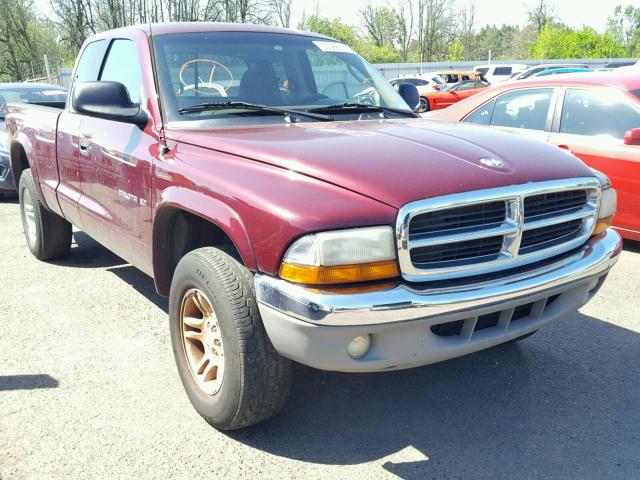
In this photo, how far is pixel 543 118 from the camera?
19.5 ft

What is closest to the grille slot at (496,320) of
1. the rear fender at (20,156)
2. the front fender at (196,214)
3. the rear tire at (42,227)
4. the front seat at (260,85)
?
the front fender at (196,214)

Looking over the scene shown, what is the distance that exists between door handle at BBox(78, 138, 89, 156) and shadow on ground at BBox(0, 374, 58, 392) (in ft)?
4.67

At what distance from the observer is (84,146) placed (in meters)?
3.96

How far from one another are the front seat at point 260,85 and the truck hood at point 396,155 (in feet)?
1.25

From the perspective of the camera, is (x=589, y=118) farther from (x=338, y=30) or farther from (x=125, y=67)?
(x=338, y=30)

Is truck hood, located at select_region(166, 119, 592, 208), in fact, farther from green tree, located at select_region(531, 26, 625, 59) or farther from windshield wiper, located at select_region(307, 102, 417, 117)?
green tree, located at select_region(531, 26, 625, 59)

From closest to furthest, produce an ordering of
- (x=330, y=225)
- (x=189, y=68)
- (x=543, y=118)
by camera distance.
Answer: (x=330, y=225)
(x=189, y=68)
(x=543, y=118)

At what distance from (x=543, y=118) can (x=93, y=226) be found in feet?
14.0

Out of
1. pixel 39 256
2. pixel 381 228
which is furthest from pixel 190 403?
pixel 39 256

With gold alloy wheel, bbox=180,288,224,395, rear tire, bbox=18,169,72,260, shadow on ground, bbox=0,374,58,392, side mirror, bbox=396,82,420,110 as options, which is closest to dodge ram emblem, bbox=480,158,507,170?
gold alloy wheel, bbox=180,288,224,395

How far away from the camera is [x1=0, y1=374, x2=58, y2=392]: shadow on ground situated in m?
3.28

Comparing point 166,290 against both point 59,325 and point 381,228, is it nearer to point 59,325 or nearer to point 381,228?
point 59,325

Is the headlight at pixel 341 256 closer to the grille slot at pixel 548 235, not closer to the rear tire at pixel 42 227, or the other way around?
the grille slot at pixel 548 235

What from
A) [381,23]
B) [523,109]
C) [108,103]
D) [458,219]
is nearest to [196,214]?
[108,103]
